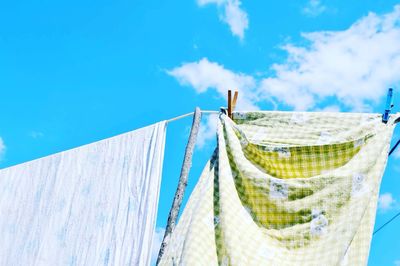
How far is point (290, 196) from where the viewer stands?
230 cm

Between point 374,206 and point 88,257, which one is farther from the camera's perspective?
point 88,257

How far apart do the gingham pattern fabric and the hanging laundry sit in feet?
0.80

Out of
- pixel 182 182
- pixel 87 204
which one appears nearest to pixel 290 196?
pixel 182 182

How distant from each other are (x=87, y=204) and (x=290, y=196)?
3.38 feet

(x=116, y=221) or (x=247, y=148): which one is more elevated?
(x=247, y=148)

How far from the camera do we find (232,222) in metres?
2.25

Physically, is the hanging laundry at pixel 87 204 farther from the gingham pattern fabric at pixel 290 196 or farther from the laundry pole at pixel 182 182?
the gingham pattern fabric at pixel 290 196

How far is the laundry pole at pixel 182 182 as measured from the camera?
2455mm

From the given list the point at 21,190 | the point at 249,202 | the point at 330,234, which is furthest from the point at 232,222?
the point at 21,190

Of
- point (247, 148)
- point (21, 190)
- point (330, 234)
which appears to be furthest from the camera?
point (21, 190)

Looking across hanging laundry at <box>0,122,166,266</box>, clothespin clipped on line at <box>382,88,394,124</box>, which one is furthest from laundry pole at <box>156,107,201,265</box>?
clothespin clipped on line at <box>382,88,394,124</box>

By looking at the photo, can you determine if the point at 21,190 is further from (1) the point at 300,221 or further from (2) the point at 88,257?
(1) the point at 300,221

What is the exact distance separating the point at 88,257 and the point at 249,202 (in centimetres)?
82

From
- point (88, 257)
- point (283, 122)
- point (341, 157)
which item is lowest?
point (88, 257)
